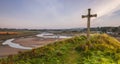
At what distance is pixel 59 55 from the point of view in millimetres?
17828

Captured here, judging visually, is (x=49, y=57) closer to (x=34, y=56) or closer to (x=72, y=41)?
(x=34, y=56)

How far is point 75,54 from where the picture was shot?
17.8m

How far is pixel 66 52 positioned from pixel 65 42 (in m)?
2.74

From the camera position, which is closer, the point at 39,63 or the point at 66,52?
the point at 39,63

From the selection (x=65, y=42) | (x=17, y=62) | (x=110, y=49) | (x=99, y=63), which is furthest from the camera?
(x=65, y=42)

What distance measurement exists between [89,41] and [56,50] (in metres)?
3.16

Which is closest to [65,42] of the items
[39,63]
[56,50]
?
[56,50]

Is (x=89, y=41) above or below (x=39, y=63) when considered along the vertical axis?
above

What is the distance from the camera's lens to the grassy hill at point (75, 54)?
16.7m

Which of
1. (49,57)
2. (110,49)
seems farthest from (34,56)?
(110,49)

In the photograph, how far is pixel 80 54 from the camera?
17.7 meters

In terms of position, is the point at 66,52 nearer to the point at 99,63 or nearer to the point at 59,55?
the point at 59,55

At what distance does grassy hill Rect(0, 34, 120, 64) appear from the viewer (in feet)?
54.9

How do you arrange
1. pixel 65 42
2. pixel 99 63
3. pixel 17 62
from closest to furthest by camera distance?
pixel 99 63 → pixel 17 62 → pixel 65 42
